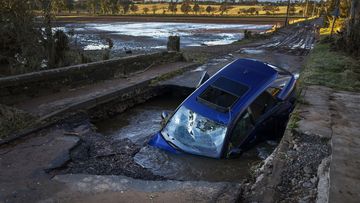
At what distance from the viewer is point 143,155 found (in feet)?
25.9

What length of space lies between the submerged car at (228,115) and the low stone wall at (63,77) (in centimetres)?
429

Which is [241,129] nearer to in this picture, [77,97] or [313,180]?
[313,180]

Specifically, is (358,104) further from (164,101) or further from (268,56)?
(268,56)

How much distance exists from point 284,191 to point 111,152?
374 centimetres

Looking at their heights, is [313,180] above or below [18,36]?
below

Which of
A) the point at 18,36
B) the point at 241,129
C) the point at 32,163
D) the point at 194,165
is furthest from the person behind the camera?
the point at 18,36

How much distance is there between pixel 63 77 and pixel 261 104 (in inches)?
261

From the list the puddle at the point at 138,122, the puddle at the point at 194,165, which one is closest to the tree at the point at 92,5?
the puddle at the point at 138,122

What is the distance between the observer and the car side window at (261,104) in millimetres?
8234

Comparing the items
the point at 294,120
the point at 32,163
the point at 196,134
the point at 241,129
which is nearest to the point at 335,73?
the point at 294,120

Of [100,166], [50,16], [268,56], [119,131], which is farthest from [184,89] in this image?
[268,56]

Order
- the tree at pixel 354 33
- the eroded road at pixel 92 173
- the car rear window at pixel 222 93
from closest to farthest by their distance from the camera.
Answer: the eroded road at pixel 92 173
the car rear window at pixel 222 93
the tree at pixel 354 33

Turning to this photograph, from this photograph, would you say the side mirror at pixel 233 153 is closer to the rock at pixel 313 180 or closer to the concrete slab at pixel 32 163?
the rock at pixel 313 180

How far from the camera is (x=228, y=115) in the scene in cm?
776
